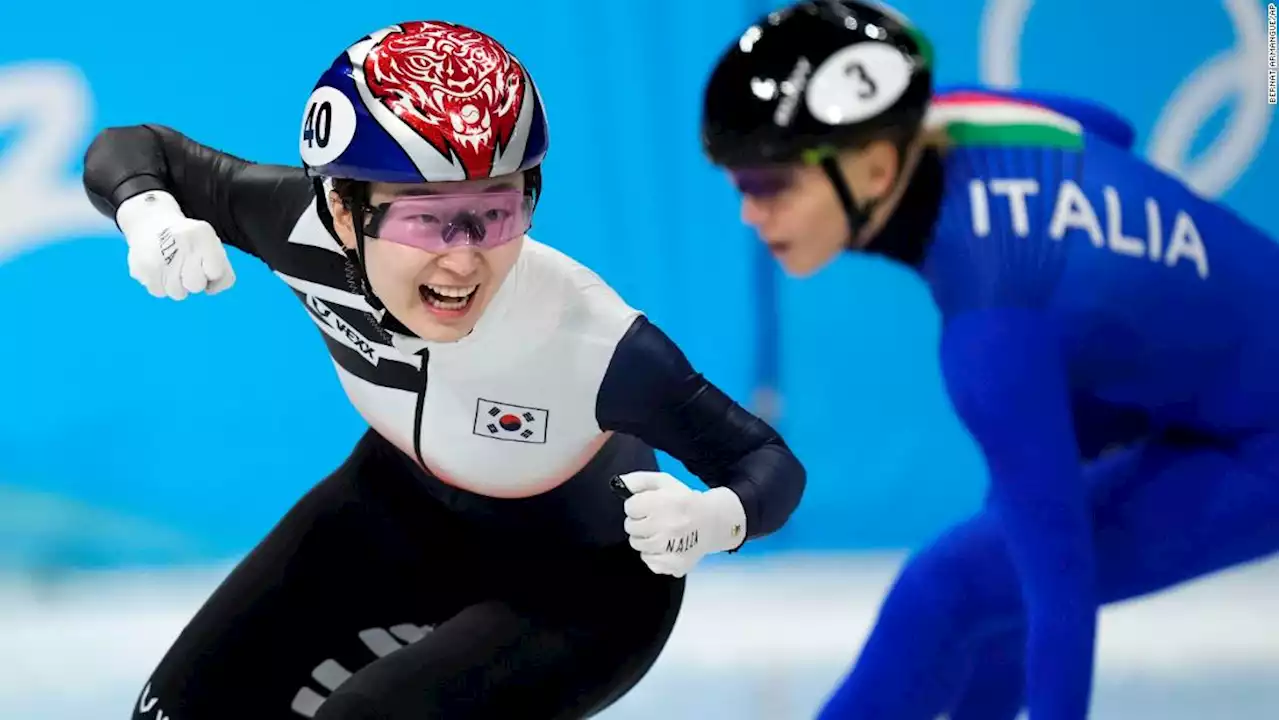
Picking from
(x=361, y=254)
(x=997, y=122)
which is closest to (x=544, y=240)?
(x=361, y=254)

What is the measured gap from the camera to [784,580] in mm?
5141

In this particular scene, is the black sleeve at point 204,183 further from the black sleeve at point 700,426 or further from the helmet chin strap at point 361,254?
the black sleeve at point 700,426

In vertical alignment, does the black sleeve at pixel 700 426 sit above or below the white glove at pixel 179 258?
below

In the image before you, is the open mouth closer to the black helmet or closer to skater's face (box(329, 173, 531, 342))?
skater's face (box(329, 173, 531, 342))

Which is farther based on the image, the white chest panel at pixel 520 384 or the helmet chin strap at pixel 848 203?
the white chest panel at pixel 520 384

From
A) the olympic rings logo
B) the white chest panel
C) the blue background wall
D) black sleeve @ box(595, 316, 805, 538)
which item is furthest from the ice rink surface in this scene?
black sleeve @ box(595, 316, 805, 538)

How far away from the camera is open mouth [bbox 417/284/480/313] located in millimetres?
2768

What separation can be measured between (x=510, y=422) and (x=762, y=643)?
6.46 feet

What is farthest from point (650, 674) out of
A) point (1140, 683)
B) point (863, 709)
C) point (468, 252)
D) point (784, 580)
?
point (468, 252)

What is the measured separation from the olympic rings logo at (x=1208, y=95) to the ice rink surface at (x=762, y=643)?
1168 mm

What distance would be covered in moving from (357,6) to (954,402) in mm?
3070

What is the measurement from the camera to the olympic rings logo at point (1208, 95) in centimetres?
517

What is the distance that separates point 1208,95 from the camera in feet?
17.2

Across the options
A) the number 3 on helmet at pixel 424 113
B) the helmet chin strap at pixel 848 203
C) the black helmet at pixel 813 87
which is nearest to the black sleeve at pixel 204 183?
the number 3 on helmet at pixel 424 113
